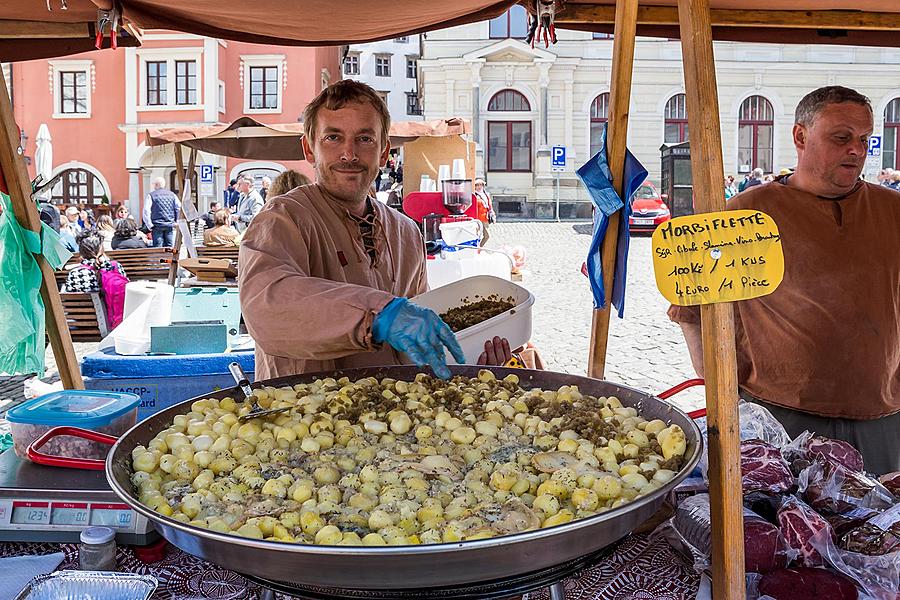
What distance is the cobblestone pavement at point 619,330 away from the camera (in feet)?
20.4

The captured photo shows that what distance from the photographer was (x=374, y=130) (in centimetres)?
237

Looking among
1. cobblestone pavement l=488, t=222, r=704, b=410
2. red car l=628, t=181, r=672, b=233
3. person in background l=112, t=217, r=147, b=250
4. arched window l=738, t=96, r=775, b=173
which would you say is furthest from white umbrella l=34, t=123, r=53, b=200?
arched window l=738, t=96, r=775, b=173

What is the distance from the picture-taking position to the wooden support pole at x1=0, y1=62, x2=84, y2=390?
2.63 metres

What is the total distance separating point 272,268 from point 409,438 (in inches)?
23.6

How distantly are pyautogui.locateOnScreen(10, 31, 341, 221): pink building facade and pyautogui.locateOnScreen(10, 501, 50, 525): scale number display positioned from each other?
24.9 m

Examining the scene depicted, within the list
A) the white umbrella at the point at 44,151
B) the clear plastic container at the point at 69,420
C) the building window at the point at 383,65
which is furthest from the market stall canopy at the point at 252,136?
the building window at the point at 383,65

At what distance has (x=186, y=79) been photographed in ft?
85.0

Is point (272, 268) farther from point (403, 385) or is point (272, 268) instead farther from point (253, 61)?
point (253, 61)

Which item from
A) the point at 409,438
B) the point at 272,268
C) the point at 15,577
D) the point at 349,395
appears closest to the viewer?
the point at 15,577

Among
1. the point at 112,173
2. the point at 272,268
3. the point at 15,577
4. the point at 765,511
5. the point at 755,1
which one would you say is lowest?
the point at 15,577

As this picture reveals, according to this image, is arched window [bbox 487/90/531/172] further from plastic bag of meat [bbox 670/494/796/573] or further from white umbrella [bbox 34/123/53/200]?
plastic bag of meat [bbox 670/494/796/573]

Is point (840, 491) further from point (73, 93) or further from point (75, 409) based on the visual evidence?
point (73, 93)

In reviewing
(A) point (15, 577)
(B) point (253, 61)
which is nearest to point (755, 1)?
(A) point (15, 577)

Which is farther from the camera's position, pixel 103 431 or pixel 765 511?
pixel 103 431
